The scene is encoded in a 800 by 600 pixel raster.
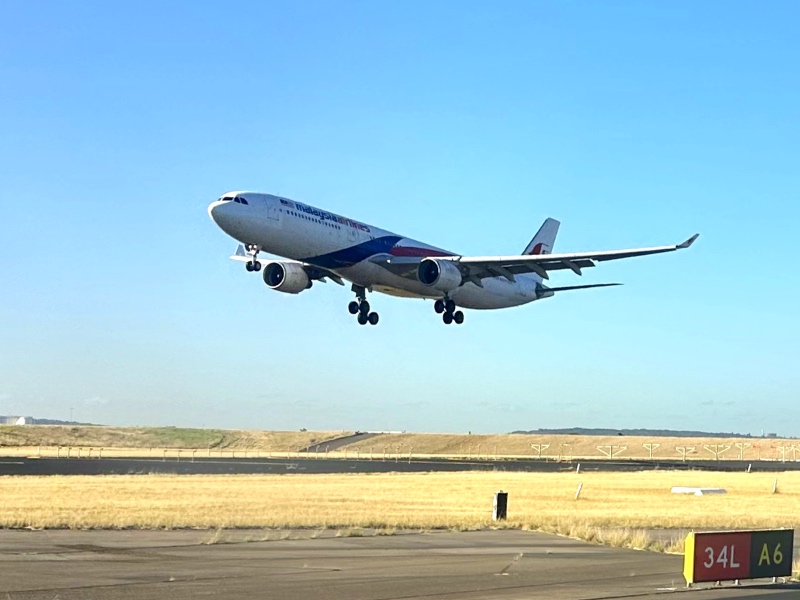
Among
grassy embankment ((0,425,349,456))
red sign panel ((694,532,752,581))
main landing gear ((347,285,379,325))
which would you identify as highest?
main landing gear ((347,285,379,325))

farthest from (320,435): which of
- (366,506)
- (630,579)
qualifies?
(630,579)

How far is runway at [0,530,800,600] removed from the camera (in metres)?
18.3

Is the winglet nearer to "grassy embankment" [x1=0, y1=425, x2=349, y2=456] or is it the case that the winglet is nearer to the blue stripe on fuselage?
the blue stripe on fuselage

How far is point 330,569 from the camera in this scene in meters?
21.4

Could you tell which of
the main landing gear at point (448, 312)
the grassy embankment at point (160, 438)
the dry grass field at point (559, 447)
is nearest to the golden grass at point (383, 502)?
the main landing gear at point (448, 312)

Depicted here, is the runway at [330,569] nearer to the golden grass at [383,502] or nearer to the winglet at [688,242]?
the golden grass at [383,502]

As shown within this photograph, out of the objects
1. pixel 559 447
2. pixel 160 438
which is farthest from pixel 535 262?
pixel 160 438

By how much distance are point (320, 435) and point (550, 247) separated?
95251 mm

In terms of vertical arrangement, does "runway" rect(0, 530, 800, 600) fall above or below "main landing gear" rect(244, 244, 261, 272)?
below

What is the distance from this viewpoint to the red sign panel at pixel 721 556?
19.5 metres

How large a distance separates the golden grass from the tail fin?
19884mm

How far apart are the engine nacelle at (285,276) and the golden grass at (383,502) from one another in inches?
392

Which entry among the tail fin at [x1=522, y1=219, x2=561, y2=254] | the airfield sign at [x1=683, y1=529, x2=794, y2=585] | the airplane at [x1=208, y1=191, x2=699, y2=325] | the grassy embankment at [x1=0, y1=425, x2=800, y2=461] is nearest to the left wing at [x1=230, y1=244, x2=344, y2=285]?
the airplane at [x1=208, y1=191, x2=699, y2=325]

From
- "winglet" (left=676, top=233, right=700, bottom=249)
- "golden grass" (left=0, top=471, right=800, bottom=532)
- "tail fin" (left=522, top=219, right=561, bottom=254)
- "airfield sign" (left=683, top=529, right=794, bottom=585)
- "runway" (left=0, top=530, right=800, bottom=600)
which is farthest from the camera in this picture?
"tail fin" (left=522, top=219, right=561, bottom=254)
